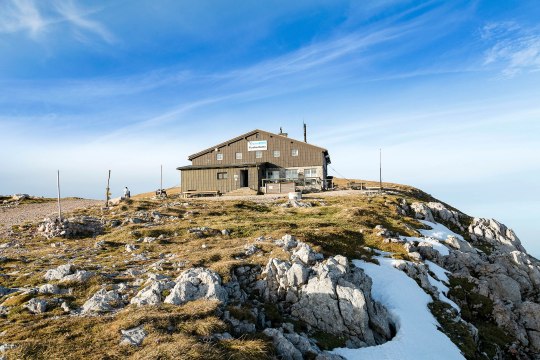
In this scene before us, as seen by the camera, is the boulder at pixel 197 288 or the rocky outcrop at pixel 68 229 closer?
the boulder at pixel 197 288

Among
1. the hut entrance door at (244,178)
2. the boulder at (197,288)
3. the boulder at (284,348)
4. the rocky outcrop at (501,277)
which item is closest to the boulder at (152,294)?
the boulder at (197,288)

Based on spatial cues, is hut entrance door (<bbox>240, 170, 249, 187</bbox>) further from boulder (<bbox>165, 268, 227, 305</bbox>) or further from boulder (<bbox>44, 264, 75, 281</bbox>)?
boulder (<bbox>165, 268, 227, 305</bbox>)

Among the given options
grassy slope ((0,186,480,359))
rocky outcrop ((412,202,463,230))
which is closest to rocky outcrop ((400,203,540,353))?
rocky outcrop ((412,202,463,230))

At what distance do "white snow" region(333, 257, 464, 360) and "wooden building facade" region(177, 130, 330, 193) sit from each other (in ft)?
133

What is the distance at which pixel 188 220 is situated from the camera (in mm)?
39906

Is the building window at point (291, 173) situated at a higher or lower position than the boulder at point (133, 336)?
higher

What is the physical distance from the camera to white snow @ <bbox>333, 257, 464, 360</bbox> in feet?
57.2

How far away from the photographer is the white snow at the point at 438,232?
124 feet

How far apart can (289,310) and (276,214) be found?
82.0 ft

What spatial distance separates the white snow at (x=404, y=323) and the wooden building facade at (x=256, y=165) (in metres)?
40.5

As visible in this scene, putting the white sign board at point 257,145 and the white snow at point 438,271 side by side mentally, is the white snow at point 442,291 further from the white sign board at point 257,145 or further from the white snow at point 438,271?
the white sign board at point 257,145

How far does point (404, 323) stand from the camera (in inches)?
786

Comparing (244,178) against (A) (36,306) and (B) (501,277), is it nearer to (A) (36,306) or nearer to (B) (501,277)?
(B) (501,277)

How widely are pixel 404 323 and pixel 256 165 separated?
47544mm
